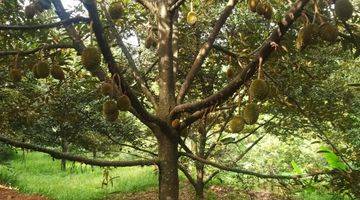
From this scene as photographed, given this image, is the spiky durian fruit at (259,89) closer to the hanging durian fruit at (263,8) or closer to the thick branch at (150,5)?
the hanging durian fruit at (263,8)

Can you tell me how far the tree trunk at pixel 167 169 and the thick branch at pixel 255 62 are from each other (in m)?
0.25

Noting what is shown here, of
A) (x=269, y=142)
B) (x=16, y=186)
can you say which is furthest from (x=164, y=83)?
(x=269, y=142)

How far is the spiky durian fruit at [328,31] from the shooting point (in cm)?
213

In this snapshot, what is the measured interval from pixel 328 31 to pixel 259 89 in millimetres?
429

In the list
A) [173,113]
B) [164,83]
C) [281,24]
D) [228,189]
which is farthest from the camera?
[228,189]

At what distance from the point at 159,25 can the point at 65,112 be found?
130 inches

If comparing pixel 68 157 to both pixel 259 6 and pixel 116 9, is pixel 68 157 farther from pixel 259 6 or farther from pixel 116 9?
pixel 259 6

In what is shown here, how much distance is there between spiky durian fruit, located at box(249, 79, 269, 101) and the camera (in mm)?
2166

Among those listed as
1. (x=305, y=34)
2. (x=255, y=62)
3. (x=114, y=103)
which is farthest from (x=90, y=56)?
(x=305, y=34)

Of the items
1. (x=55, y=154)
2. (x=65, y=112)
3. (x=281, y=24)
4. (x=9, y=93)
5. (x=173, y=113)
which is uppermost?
(x=9, y=93)

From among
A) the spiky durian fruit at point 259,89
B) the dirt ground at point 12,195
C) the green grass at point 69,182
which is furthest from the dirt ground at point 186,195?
the spiky durian fruit at point 259,89

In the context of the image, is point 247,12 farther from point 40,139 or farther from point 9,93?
point 40,139

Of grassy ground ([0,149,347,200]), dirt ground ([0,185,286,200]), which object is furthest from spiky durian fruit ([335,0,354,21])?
dirt ground ([0,185,286,200])

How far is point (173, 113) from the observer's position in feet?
9.48
